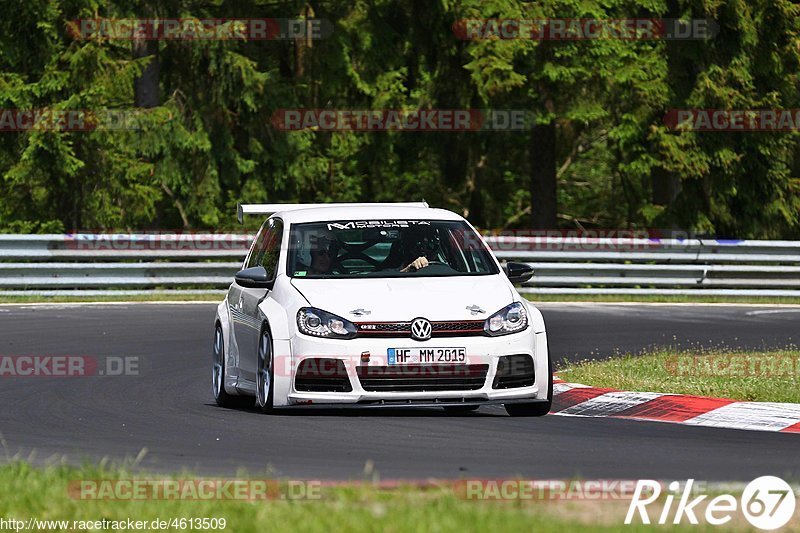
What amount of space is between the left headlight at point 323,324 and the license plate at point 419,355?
1.01ft

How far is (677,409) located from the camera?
40.9 ft

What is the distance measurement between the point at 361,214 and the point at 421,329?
1.94 m

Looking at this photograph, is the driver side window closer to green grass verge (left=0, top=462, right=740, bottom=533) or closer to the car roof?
the car roof

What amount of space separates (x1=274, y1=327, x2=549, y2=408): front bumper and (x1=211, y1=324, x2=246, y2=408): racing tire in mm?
1578

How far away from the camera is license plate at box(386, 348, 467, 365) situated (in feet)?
37.6

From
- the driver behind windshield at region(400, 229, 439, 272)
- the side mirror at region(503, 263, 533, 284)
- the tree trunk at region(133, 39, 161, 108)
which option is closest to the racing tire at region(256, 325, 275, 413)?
the driver behind windshield at region(400, 229, 439, 272)

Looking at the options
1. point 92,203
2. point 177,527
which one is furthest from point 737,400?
point 92,203

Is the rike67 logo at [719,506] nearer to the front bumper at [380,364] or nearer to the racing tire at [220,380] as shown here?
the front bumper at [380,364]

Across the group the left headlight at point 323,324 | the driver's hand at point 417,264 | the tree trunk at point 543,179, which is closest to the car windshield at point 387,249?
the driver's hand at point 417,264

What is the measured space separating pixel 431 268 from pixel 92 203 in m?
26.1

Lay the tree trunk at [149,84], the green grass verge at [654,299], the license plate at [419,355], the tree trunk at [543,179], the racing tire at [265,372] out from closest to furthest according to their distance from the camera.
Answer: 1. the license plate at [419,355]
2. the racing tire at [265,372]
3. the green grass verge at [654,299]
4. the tree trunk at [149,84]
5. the tree trunk at [543,179]

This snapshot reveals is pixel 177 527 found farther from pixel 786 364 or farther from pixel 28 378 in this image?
pixel 786 364

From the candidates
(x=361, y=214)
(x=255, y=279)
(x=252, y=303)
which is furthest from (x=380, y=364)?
(x=361, y=214)

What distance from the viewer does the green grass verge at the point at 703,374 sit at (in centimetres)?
1327
